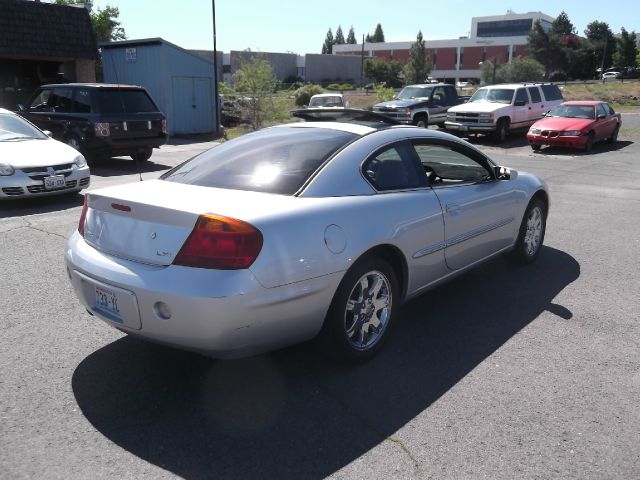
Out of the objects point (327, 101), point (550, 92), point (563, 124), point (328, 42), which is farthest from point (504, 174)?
point (328, 42)

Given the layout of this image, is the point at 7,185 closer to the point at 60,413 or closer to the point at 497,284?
the point at 60,413

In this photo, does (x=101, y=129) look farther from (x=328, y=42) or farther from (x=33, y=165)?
(x=328, y=42)

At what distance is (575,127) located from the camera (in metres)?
17.5

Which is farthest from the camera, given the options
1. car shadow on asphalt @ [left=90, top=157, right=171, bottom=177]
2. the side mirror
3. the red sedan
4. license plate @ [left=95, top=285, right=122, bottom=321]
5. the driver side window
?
the red sedan

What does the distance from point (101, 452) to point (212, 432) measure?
21.2 inches

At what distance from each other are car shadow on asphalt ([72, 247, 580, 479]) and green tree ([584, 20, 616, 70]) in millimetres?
98849

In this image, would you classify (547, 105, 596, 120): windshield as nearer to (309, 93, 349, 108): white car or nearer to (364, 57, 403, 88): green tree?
(309, 93, 349, 108): white car

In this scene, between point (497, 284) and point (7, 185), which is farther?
point (7, 185)

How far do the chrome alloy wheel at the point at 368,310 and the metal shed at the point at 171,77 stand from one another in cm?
1840

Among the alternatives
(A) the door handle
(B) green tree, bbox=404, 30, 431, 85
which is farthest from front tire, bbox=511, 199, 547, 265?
(B) green tree, bbox=404, 30, 431, 85

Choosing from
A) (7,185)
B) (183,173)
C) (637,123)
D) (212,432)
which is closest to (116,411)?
(212,432)

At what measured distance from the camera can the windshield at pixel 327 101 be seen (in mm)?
23641

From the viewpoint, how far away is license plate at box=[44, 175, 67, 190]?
8.50 m

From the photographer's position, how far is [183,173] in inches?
162
